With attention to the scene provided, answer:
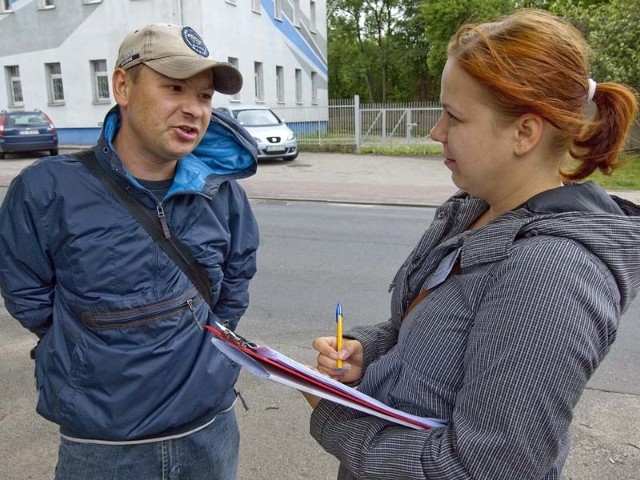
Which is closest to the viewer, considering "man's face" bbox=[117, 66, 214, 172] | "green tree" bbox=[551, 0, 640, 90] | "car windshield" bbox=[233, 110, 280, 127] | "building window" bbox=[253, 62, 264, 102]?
"man's face" bbox=[117, 66, 214, 172]

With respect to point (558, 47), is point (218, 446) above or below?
below

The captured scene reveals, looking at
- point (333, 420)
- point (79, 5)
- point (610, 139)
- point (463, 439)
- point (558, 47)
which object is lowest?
point (333, 420)

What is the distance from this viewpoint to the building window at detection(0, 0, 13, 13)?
76.0 ft

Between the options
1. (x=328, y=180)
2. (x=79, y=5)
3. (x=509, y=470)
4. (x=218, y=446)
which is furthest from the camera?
(x=79, y=5)

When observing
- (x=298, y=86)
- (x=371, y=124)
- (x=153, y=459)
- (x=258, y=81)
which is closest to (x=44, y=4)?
(x=258, y=81)

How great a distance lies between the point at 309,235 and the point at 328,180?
20.6ft

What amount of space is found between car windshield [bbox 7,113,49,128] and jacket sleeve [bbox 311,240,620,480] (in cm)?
1929

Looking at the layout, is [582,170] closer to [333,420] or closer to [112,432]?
[333,420]

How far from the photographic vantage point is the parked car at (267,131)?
16.8 metres

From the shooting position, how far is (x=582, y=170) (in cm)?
129

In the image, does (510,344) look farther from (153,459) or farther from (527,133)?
(153,459)

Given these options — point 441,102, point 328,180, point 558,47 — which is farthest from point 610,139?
point 328,180

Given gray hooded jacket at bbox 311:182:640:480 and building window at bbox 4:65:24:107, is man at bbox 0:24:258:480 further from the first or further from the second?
building window at bbox 4:65:24:107

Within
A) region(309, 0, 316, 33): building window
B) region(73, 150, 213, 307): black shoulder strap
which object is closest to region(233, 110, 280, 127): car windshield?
region(309, 0, 316, 33): building window
